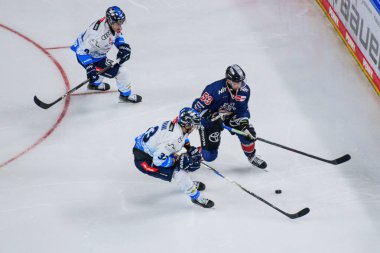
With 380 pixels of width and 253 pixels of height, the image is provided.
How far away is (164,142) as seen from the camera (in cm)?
598

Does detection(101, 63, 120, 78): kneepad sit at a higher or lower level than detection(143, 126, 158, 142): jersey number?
higher

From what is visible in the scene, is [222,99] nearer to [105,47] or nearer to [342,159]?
[342,159]

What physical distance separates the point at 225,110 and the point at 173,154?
0.69 meters

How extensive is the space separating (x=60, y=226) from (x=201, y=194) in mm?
1297

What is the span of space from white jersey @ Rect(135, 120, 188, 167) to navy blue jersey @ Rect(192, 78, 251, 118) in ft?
1.43

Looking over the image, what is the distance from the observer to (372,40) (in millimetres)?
7961

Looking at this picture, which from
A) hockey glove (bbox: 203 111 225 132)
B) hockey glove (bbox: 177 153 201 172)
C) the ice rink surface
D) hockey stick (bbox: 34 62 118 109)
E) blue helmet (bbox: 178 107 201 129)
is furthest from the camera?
hockey stick (bbox: 34 62 118 109)

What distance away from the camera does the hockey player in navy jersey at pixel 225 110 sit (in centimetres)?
629

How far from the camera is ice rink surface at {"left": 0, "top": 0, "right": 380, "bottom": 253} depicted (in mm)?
6176

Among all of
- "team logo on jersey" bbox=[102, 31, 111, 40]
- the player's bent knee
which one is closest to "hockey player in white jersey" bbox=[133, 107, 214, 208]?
the player's bent knee

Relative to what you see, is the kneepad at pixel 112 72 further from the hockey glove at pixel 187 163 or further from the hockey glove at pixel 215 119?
the hockey glove at pixel 187 163

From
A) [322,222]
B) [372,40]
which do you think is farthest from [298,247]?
[372,40]

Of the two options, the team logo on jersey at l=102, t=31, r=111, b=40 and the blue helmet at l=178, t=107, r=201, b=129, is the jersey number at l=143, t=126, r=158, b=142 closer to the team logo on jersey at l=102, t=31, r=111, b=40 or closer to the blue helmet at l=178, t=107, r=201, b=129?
the blue helmet at l=178, t=107, r=201, b=129

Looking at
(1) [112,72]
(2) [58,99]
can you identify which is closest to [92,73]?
(1) [112,72]
